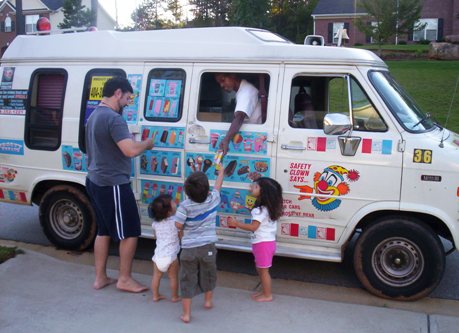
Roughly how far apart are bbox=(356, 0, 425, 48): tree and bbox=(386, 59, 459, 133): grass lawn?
338 cm

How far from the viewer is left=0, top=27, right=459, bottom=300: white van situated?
4.86 meters

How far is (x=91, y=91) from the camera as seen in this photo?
6008 mm

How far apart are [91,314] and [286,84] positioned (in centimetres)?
276

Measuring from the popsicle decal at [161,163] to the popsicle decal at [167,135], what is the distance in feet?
0.27

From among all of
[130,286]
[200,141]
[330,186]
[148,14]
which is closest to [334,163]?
[330,186]

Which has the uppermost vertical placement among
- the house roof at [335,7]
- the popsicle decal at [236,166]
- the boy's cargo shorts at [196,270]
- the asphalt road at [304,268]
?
the house roof at [335,7]

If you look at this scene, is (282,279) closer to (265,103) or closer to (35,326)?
(265,103)

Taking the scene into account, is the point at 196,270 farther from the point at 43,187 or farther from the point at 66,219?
the point at 43,187

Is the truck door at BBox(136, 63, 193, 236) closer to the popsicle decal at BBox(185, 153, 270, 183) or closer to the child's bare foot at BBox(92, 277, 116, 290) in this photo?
the popsicle decal at BBox(185, 153, 270, 183)

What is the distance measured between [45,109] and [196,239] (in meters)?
2.90

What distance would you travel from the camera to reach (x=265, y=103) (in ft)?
17.5

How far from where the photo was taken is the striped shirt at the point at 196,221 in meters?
4.46

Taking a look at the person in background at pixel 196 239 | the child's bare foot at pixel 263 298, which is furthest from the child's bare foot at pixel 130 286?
the child's bare foot at pixel 263 298

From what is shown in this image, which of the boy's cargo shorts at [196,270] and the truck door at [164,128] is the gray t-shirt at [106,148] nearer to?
the truck door at [164,128]
